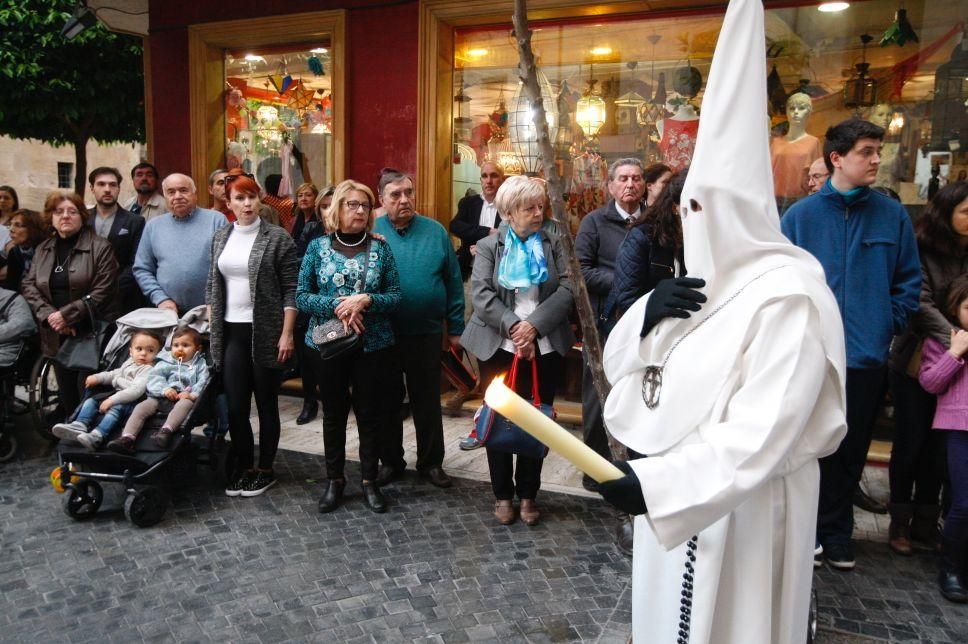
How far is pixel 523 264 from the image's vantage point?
460 centimetres

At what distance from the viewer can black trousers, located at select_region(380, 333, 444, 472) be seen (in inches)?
210

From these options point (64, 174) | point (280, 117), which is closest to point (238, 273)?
point (280, 117)

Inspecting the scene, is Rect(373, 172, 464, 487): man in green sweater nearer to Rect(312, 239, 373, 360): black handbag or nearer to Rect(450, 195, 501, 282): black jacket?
Rect(312, 239, 373, 360): black handbag

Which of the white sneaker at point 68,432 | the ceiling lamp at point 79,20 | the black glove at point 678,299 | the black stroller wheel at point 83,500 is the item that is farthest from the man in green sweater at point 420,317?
the ceiling lamp at point 79,20

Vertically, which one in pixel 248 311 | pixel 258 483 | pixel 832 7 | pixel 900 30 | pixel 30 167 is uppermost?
pixel 30 167

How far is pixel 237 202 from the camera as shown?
16.7 ft

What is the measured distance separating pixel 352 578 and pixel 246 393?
1731mm

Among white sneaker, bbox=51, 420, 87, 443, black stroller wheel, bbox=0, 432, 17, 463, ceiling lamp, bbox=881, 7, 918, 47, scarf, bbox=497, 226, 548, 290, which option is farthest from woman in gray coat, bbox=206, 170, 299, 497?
ceiling lamp, bbox=881, 7, 918, 47

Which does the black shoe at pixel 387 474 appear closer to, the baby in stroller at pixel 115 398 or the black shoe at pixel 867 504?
the baby in stroller at pixel 115 398

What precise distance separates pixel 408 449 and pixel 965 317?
3.97 metres

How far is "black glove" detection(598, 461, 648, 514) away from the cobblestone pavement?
6.58 feet

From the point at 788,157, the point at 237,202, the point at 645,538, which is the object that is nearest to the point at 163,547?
the point at 237,202

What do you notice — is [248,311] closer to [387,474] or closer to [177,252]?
[177,252]

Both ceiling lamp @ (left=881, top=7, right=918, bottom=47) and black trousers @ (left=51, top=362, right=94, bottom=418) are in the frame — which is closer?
black trousers @ (left=51, top=362, right=94, bottom=418)
